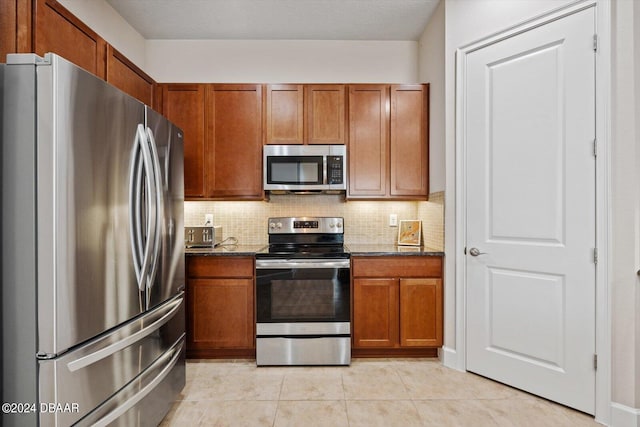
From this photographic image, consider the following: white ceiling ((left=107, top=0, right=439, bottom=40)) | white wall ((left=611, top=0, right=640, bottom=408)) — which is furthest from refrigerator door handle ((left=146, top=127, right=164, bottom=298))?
white wall ((left=611, top=0, right=640, bottom=408))

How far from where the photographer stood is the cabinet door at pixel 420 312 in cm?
274

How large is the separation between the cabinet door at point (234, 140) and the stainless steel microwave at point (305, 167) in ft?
0.40

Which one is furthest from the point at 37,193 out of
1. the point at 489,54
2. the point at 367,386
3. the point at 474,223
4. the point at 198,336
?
the point at 489,54

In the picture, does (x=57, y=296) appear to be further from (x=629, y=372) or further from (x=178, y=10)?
(x=629, y=372)

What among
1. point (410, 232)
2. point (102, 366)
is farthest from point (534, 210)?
point (102, 366)

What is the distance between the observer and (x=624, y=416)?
1.87 meters

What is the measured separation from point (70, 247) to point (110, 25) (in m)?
2.41

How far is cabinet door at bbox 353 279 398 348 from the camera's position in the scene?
275cm

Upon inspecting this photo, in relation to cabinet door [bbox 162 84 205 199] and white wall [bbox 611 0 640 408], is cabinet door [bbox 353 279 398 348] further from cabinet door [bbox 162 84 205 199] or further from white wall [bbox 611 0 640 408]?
cabinet door [bbox 162 84 205 199]

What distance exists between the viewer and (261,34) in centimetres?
324

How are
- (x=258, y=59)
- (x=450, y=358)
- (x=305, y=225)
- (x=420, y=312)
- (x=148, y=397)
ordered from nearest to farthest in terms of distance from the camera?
(x=148, y=397), (x=450, y=358), (x=420, y=312), (x=305, y=225), (x=258, y=59)

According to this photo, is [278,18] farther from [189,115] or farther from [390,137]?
[390,137]

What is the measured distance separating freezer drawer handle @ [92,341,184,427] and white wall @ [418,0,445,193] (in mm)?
2282

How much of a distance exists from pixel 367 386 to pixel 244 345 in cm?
103
